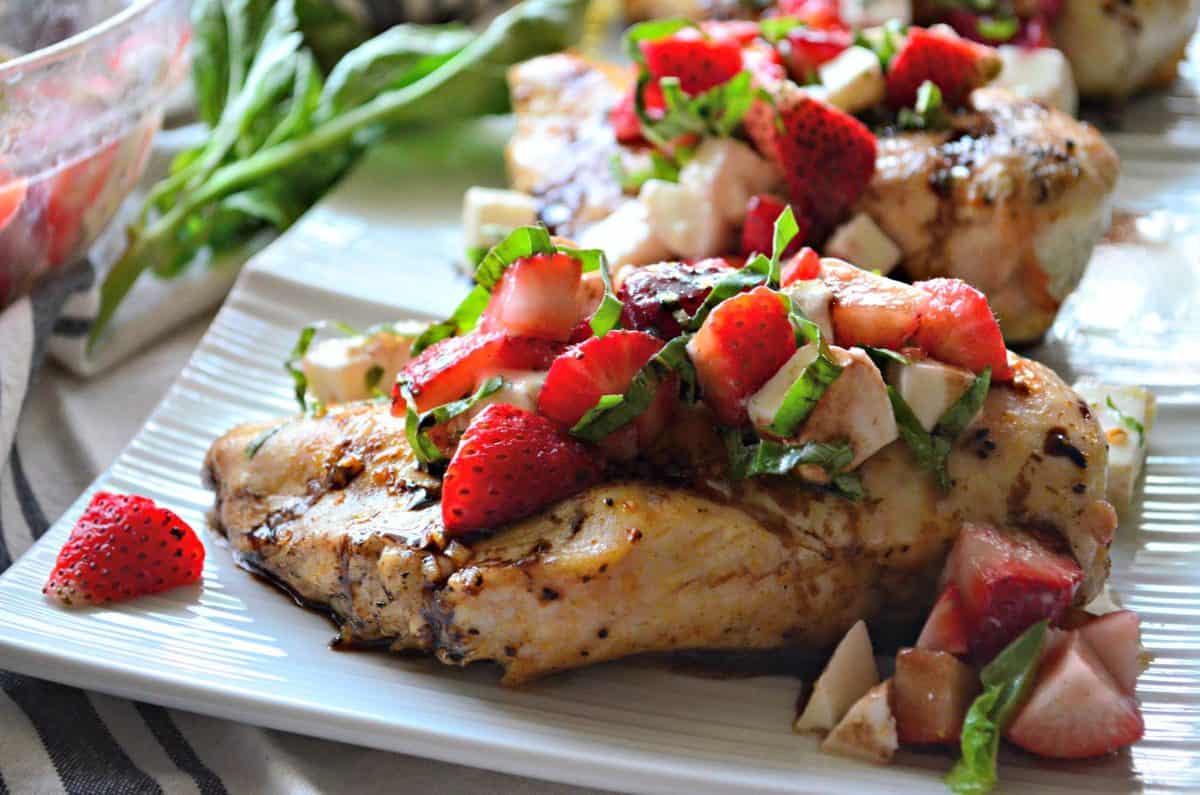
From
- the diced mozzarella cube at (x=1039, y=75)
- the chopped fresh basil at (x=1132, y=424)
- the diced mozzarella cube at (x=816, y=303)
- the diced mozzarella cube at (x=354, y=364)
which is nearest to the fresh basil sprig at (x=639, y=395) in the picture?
the diced mozzarella cube at (x=816, y=303)

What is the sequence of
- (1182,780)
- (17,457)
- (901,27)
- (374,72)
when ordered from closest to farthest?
(1182,780) → (17,457) → (901,27) → (374,72)

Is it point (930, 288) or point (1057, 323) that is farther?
point (1057, 323)

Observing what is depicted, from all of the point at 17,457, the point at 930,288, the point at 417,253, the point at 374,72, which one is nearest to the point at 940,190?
the point at 930,288

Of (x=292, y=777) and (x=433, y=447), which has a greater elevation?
(x=433, y=447)

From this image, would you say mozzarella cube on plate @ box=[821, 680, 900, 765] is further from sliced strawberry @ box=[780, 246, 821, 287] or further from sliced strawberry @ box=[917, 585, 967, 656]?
sliced strawberry @ box=[780, 246, 821, 287]

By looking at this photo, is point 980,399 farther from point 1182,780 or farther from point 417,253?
point 417,253

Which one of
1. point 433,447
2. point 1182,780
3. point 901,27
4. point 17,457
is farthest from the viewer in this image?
point 901,27

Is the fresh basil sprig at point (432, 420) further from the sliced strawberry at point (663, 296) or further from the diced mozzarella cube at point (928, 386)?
the diced mozzarella cube at point (928, 386)

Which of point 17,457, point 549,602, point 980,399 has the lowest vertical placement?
point 17,457
